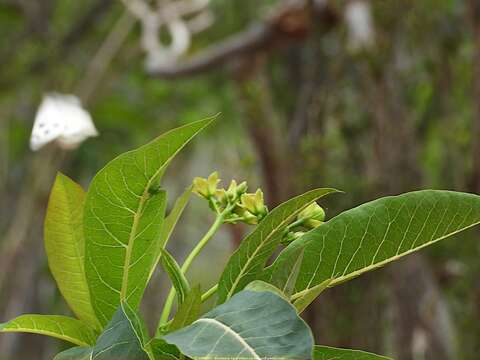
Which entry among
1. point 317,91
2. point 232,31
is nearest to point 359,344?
point 317,91

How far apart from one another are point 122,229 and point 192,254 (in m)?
0.06

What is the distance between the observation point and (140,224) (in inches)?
26.5

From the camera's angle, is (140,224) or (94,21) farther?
(94,21)

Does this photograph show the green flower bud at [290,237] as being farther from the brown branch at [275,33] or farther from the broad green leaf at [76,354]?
the brown branch at [275,33]

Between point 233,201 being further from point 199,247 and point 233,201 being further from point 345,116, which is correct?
point 345,116

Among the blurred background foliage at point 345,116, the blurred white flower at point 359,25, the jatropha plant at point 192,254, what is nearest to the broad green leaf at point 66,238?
the jatropha plant at point 192,254

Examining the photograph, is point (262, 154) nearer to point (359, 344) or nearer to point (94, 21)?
point (359, 344)

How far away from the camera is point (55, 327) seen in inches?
25.7

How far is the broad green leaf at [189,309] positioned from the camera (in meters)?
0.62

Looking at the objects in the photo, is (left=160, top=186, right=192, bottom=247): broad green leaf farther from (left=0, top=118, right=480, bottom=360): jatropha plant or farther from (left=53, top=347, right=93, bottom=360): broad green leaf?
(left=53, top=347, right=93, bottom=360): broad green leaf

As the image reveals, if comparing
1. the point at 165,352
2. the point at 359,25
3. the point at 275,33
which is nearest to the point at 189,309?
the point at 165,352

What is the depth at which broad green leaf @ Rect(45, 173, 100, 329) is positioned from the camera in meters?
0.72

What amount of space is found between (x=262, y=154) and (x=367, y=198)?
463 mm

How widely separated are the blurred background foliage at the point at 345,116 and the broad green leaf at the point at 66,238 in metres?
1.85
